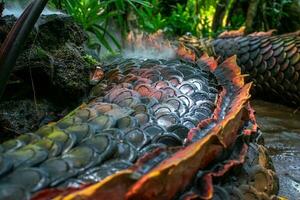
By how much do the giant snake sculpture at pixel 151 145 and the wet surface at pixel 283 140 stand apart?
1.54 feet

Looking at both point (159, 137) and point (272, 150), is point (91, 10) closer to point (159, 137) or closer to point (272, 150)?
point (272, 150)

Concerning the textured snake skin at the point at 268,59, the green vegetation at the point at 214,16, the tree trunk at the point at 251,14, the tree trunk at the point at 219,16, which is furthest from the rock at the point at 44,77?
the tree trunk at the point at 219,16

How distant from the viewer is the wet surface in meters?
1.37

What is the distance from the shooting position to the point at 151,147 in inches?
27.5

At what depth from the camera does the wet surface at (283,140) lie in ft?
4.50

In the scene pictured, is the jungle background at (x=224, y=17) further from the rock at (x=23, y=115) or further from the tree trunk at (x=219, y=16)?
the rock at (x=23, y=115)

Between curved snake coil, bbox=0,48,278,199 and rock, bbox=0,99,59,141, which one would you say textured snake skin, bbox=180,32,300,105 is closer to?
curved snake coil, bbox=0,48,278,199

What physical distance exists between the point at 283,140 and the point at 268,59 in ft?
3.04

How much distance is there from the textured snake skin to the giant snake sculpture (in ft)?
4.95

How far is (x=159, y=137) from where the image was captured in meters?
0.73

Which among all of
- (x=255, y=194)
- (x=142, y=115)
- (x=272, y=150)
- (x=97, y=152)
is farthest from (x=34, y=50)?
(x=272, y=150)

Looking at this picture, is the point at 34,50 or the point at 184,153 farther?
the point at 34,50

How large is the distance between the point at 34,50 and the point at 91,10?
959mm

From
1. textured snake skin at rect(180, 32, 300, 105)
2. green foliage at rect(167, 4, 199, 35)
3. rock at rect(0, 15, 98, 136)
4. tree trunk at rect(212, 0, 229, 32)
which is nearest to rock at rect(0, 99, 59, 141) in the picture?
rock at rect(0, 15, 98, 136)
